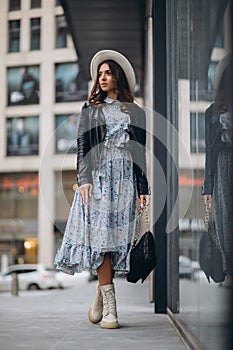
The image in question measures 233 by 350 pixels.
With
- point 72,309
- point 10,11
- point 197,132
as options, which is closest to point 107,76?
point 197,132

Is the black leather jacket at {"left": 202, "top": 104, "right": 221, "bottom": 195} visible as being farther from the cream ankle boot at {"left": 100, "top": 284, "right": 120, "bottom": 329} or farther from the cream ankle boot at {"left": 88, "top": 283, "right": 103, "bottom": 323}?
the cream ankle boot at {"left": 88, "top": 283, "right": 103, "bottom": 323}

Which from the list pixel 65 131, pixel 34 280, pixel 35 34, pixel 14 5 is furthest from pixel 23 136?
pixel 34 280

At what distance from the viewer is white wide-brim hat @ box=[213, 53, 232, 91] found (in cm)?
147

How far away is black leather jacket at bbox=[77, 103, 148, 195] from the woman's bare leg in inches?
13.6

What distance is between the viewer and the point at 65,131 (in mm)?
29016

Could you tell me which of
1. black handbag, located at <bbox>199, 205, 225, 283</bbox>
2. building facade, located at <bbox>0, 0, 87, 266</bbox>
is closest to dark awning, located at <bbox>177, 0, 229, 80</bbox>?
black handbag, located at <bbox>199, 205, 225, 283</bbox>

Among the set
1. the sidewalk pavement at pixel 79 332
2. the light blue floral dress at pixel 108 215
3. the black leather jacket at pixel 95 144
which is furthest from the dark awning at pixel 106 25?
the light blue floral dress at pixel 108 215

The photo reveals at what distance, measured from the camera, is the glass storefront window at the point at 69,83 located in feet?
94.8

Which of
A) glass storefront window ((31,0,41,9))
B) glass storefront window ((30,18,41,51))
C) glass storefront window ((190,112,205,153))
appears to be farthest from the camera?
glass storefront window ((30,18,41,51))

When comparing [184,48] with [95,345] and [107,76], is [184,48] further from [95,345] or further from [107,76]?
[95,345]

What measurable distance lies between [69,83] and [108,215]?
26272 mm

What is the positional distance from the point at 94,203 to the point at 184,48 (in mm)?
811

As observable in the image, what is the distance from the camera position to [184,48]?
287 centimetres

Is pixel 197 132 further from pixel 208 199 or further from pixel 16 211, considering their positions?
pixel 16 211
